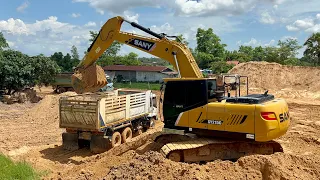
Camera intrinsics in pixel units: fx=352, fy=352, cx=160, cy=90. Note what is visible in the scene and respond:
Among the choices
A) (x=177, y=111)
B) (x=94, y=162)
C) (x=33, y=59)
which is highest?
(x=33, y=59)

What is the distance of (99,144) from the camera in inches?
446

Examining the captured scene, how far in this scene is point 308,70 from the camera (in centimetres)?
3412

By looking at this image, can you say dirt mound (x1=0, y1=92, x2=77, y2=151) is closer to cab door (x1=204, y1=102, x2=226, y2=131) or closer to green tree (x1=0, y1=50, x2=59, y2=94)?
green tree (x1=0, y1=50, x2=59, y2=94)

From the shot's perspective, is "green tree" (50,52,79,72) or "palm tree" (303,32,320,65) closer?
"palm tree" (303,32,320,65)

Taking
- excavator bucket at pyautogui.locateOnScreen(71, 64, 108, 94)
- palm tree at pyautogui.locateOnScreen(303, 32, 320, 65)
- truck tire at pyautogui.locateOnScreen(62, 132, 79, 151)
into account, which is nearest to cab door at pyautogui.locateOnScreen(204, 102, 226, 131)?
truck tire at pyautogui.locateOnScreen(62, 132, 79, 151)

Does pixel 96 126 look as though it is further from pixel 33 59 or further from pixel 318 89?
pixel 318 89

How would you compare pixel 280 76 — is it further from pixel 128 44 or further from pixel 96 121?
pixel 96 121

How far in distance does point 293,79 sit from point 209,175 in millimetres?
28840

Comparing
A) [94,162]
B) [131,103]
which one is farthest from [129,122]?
[94,162]

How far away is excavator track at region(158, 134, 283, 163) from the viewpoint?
Result: 28.0ft

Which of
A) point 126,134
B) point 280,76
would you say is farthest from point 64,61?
point 126,134

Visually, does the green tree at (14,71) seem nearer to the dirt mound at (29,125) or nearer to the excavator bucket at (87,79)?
the dirt mound at (29,125)

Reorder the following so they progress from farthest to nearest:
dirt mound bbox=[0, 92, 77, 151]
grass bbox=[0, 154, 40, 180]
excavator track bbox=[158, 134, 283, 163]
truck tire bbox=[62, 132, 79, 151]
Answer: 1. dirt mound bbox=[0, 92, 77, 151]
2. truck tire bbox=[62, 132, 79, 151]
3. excavator track bbox=[158, 134, 283, 163]
4. grass bbox=[0, 154, 40, 180]

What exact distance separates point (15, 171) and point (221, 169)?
458cm
